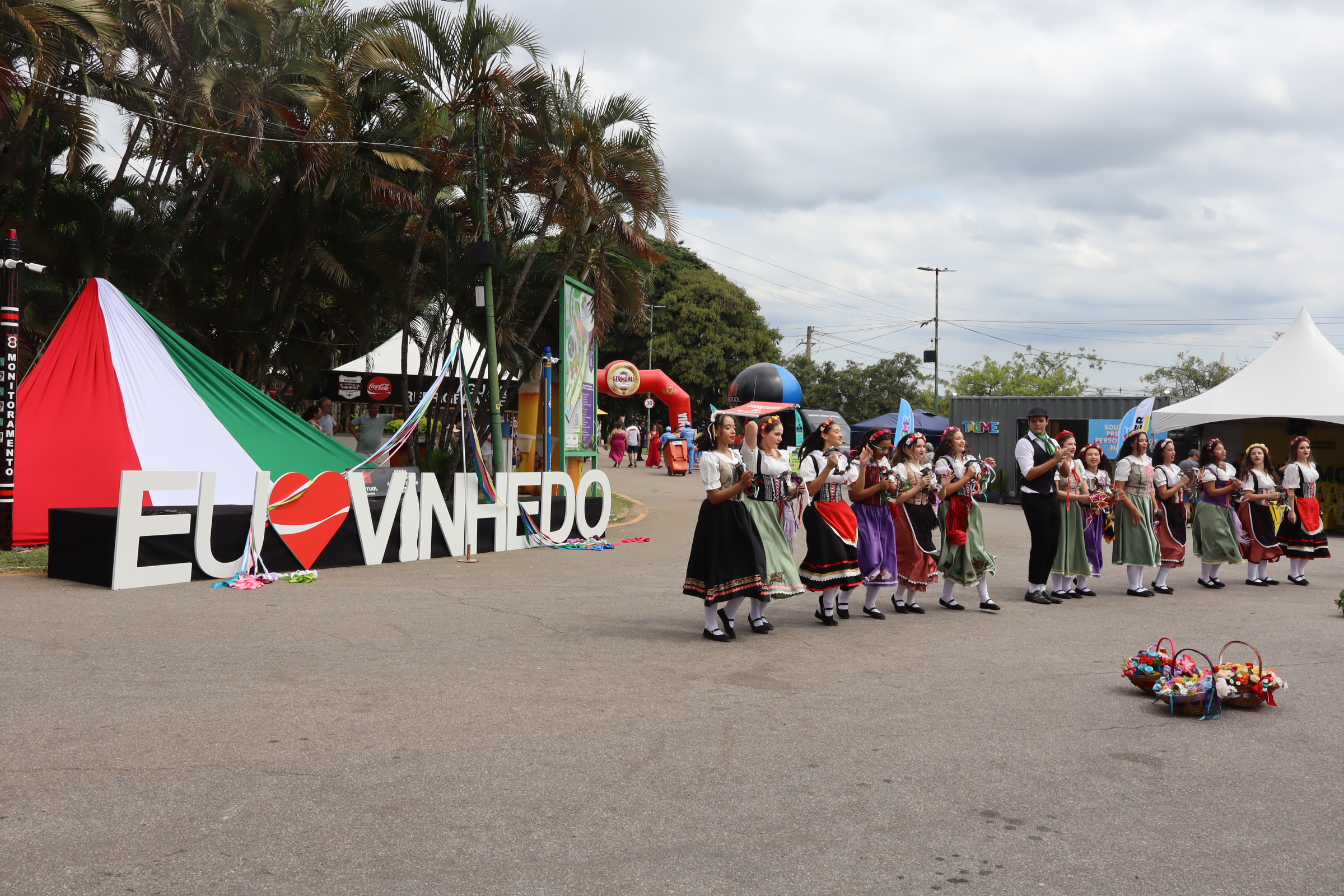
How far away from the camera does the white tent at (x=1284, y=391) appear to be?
1984cm

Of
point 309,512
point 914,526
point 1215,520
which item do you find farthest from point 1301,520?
point 309,512

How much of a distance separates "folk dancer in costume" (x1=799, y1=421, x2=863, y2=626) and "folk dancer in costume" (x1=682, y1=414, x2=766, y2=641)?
78 cm

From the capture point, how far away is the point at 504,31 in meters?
15.8

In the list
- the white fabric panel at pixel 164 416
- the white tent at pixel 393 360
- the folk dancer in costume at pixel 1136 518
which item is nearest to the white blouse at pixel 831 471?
the folk dancer in costume at pixel 1136 518

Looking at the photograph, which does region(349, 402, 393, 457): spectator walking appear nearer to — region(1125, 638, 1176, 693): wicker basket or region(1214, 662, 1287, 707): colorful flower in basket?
region(1125, 638, 1176, 693): wicker basket

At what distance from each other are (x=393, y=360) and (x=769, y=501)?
21.3m

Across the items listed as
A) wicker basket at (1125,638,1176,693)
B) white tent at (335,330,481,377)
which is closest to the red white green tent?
wicker basket at (1125,638,1176,693)

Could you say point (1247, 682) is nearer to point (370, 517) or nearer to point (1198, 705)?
point (1198, 705)

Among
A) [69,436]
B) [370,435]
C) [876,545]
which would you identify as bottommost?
[876,545]

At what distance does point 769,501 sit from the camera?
27.8ft

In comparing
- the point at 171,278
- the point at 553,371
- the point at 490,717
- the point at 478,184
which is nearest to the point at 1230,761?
the point at 490,717

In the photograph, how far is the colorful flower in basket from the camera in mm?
6098

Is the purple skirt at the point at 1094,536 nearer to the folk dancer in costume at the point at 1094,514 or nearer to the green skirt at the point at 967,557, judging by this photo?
the folk dancer in costume at the point at 1094,514

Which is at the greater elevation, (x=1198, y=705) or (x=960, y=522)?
(x=960, y=522)
